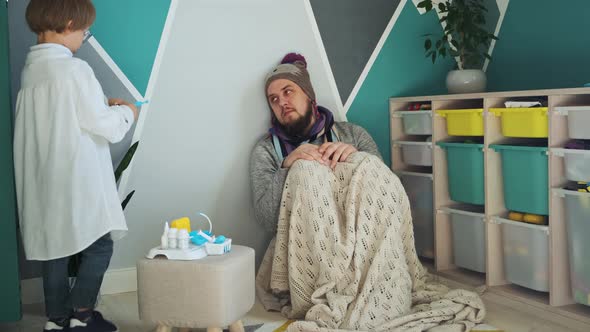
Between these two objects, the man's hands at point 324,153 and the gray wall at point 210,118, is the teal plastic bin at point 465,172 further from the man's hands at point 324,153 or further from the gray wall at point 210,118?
the gray wall at point 210,118

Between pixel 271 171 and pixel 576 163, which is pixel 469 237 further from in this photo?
pixel 271 171

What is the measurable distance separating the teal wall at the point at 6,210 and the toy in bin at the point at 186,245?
22.9 inches

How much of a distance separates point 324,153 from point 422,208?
714 millimetres

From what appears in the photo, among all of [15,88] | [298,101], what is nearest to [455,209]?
[298,101]

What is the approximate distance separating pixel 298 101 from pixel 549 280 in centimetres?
136

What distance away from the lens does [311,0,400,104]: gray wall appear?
10.9 ft

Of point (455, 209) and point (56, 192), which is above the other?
point (56, 192)

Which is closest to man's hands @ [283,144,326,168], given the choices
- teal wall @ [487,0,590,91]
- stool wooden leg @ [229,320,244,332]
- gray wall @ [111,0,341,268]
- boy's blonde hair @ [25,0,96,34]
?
gray wall @ [111,0,341,268]

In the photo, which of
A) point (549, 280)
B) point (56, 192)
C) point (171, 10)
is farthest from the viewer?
point (171, 10)

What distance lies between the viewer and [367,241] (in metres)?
2.55

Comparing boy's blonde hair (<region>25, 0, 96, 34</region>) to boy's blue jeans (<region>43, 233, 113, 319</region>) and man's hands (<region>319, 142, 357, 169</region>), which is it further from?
man's hands (<region>319, 142, 357, 169</region>)

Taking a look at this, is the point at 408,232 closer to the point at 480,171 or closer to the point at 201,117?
the point at 480,171

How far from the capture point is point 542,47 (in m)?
3.21

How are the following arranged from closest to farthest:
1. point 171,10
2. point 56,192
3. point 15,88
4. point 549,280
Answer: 1. point 56,192
2. point 549,280
3. point 15,88
4. point 171,10
